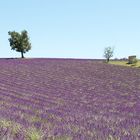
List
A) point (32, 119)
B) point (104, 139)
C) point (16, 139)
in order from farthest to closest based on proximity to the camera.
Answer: point (32, 119) → point (104, 139) → point (16, 139)

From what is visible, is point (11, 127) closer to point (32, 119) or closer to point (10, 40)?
point (32, 119)

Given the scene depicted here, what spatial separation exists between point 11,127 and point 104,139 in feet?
4.16

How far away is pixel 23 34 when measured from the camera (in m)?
68.9

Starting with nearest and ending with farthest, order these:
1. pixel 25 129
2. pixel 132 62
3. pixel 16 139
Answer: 1. pixel 16 139
2. pixel 25 129
3. pixel 132 62

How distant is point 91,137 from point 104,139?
24 cm

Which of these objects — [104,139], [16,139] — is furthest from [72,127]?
[16,139]

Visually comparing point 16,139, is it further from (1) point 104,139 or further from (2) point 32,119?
(2) point 32,119

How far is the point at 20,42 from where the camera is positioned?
222ft

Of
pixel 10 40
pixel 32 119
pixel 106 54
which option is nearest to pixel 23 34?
pixel 10 40

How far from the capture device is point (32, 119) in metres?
8.27

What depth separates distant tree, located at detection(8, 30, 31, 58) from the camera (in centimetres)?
6775

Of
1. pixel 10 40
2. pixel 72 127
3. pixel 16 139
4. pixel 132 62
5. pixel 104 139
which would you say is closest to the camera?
pixel 16 139

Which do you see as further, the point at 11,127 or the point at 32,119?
the point at 32,119

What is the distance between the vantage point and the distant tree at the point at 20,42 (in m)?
67.8
